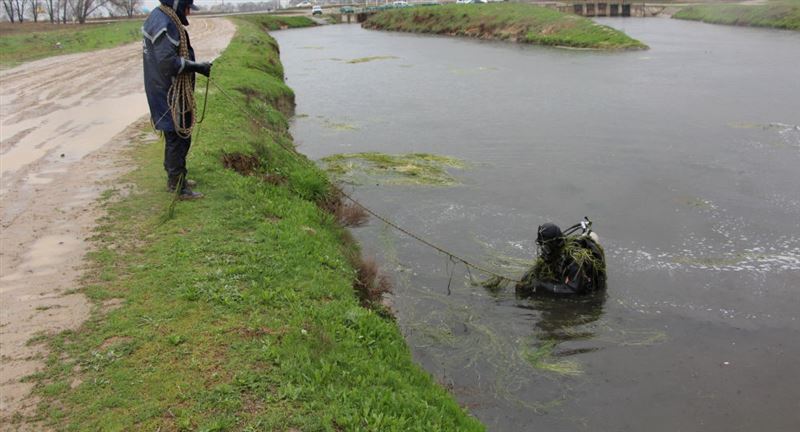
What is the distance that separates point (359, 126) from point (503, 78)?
12.0m

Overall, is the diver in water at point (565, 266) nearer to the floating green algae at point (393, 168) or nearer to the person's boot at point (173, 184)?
the person's boot at point (173, 184)

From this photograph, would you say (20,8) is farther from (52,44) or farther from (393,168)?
(393,168)

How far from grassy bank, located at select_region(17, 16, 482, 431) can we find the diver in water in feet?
8.29

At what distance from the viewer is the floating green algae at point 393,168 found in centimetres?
1487

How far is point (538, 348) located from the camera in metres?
8.08

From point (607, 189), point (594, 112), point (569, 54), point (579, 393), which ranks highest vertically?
point (569, 54)

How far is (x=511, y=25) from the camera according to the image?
2196 inches

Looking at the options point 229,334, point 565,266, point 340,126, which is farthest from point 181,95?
point 340,126

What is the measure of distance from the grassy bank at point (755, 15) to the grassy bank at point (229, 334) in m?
56.8

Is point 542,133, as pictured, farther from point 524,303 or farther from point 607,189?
point 524,303

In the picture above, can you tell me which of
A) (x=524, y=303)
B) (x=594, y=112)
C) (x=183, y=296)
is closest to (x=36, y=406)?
(x=183, y=296)

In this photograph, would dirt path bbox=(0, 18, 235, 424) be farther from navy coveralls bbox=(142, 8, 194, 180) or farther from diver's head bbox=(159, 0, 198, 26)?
diver's head bbox=(159, 0, 198, 26)

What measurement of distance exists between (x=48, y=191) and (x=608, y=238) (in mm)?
9268

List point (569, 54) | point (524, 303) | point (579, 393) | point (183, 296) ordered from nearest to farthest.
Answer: point (183, 296), point (579, 393), point (524, 303), point (569, 54)
